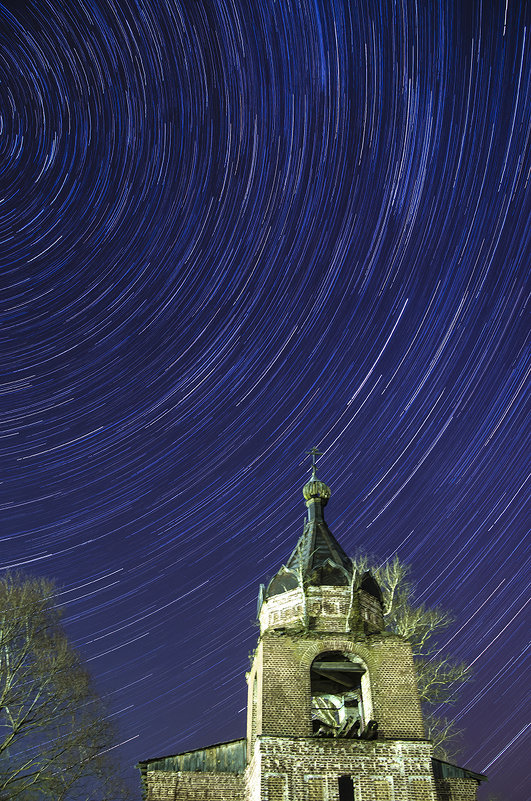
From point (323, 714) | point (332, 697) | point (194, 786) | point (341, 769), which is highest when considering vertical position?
point (332, 697)

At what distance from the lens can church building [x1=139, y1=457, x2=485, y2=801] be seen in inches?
605

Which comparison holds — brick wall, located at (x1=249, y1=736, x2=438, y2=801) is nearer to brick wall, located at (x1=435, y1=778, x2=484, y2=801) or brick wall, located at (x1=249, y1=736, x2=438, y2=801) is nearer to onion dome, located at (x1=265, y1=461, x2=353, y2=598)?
brick wall, located at (x1=435, y1=778, x2=484, y2=801)

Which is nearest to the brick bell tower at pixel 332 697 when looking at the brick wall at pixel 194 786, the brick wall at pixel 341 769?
the brick wall at pixel 341 769

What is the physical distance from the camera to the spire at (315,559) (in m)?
18.8

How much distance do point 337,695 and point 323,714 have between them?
1.19 m

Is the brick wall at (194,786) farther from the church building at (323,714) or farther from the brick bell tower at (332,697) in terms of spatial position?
the brick bell tower at (332,697)

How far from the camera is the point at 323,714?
20.3 metres

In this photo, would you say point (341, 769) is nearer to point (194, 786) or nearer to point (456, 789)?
point (456, 789)

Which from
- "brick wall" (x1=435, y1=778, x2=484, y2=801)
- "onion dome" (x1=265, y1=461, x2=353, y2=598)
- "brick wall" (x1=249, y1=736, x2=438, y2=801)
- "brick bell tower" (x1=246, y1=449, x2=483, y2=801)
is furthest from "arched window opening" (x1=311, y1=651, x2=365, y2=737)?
"brick wall" (x1=435, y1=778, x2=484, y2=801)

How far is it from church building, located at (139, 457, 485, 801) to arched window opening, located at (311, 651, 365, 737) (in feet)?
0.11

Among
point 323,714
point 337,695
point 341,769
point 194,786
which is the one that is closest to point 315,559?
point 337,695

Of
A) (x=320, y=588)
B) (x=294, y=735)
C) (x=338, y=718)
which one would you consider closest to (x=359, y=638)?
(x=320, y=588)

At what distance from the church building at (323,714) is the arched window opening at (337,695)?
3 cm

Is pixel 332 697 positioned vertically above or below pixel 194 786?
above
